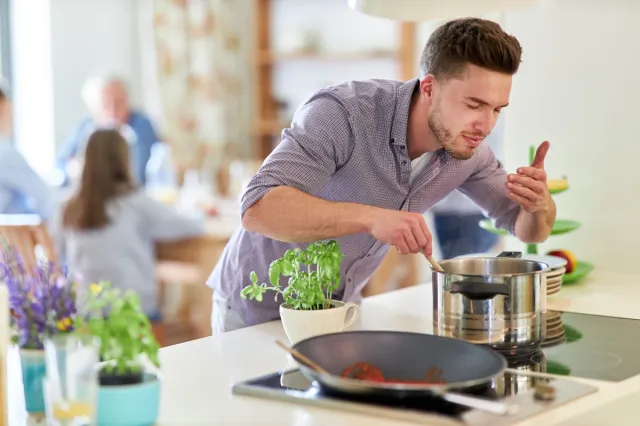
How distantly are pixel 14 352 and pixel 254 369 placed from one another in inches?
16.1

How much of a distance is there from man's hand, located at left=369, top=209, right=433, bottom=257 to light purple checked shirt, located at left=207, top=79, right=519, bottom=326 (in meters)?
0.21

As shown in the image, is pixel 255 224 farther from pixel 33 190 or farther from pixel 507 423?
pixel 33 190

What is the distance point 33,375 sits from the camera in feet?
4.24

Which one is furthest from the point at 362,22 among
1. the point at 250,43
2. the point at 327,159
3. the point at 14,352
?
the point at 14,352

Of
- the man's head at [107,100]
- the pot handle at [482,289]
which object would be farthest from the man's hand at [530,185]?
the man's head at [107,100]

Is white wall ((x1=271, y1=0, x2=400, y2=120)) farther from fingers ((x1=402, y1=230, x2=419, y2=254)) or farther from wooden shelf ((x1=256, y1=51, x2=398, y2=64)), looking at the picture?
fingers ((x1=402, y1=230, x2=419, y2=254))

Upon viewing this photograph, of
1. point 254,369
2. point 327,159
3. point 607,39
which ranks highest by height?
point 607,39

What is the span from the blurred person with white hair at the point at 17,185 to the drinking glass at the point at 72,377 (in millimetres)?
3355

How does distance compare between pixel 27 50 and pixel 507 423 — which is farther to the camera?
pixel 27 50

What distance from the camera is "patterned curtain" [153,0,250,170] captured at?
20.0ft

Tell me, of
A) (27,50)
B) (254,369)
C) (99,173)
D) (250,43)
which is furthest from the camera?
(250,43)

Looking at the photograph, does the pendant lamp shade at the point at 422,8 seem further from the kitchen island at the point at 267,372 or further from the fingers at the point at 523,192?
the kitchen island at the point at 267,372

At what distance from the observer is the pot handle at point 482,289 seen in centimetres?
153

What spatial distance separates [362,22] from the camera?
607 centimetres
